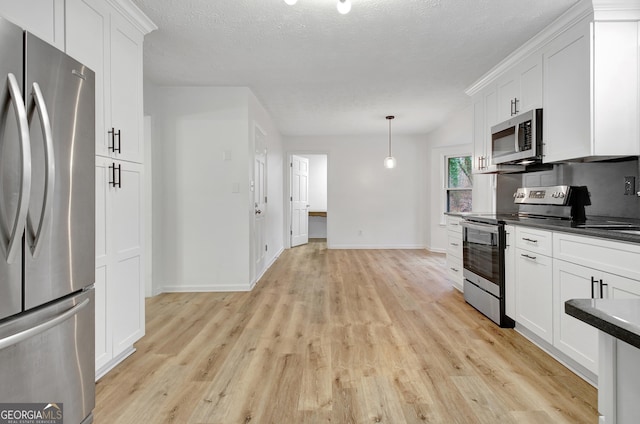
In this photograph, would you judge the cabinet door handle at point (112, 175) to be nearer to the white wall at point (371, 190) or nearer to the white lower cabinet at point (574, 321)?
the white lower cabinet at point (574, 321)

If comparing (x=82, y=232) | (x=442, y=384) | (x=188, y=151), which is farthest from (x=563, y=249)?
(x=188, y=151)

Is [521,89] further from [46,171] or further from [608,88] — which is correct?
[46,171]

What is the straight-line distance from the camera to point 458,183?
6.46 metres

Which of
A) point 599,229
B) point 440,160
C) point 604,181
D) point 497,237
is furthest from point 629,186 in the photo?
point 440,160

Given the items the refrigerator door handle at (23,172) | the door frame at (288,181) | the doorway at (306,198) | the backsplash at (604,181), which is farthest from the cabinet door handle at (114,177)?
the doorway at (306,198)

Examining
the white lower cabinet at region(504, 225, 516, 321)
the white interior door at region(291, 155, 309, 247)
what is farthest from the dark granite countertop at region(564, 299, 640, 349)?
the white interior door at region(291, 155, 309, 247)

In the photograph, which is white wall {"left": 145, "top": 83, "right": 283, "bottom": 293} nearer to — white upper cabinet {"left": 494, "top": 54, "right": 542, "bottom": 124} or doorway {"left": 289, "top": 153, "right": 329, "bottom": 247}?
white upper cabinet {"left": 494, "top": 54, "right": 542, "bottom": 124}

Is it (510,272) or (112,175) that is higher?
(112,175)

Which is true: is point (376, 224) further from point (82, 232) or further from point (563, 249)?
point (82, 232)

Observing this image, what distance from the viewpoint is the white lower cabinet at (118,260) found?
1997mm

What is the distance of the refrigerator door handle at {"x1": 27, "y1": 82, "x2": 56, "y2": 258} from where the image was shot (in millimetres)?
1191

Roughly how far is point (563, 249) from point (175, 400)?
2.46 m

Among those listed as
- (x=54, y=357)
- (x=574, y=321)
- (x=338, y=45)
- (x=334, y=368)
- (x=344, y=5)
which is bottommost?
(x=334, y=368)

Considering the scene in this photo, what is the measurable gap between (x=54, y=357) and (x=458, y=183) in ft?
21.2
